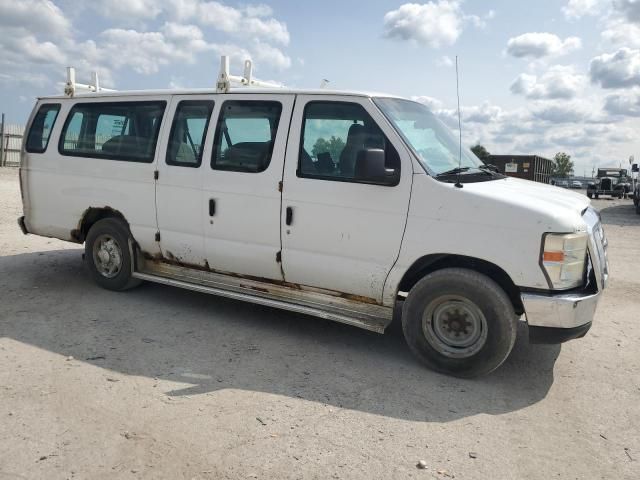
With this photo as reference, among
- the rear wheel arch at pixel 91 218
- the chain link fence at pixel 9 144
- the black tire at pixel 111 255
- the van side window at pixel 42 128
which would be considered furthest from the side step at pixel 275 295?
the chain link fence at pixel 9 144

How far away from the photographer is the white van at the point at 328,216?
13.5 ft

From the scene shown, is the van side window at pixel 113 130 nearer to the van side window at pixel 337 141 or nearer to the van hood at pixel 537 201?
the van side window at pixel 337 141

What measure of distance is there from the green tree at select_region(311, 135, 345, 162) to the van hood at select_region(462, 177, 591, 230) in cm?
112

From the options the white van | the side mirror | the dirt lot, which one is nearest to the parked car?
the dirt lot

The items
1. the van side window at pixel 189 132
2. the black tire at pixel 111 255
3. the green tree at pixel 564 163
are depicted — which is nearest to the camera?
the van side window at pixel 189 132

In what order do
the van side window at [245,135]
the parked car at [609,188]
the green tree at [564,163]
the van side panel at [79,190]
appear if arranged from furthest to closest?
the green tree at [564,163] < the parked car at [609,188] < the van side panel at [79,190] < the van side window at [245,135]

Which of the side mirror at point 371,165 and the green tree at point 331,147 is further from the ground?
the green tree at point 331,147

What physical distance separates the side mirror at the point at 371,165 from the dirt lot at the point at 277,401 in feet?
5.13

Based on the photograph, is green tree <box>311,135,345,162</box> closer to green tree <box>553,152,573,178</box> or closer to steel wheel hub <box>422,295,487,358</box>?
steel wheel hub <box>422,295,487,358</box>

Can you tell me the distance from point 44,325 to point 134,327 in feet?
2.72

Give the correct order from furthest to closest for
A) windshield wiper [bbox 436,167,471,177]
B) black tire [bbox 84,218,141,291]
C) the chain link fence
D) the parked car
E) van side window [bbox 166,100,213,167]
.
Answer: the parked car
the chain link fence
black tire [bbox 84,218,141,291]
van side window [bbox 166,100,213,167]
windshield wiper [bbox 436,167,471,177]

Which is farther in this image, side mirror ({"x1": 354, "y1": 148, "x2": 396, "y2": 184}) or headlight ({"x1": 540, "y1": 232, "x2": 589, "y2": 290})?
side mirror ({"x1": 354, "y1": 148, "x2": 396, "y2": 184})

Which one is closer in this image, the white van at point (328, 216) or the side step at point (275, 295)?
the white van at point (328, 216)

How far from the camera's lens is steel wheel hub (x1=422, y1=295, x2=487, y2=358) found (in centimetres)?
429
